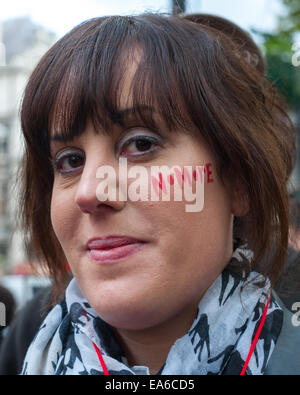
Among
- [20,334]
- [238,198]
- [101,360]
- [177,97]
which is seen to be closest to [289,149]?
[238,198]

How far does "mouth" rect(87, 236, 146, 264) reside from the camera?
1185mm

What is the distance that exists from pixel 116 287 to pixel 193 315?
30cm

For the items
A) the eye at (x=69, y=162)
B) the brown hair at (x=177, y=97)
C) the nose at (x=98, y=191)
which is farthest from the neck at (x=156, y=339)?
the eye at (x=69, y=162)

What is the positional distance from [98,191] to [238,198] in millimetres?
442

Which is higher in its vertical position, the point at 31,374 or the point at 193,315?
the point at 193,315

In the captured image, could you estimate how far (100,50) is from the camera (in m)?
1.28

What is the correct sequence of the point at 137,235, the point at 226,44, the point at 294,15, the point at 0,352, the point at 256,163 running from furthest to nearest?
the point at 294,15
the point at 0,352
the point at 226,44
the point at 256,163
the point at 137,235

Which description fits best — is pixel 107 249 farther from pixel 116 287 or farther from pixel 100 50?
pixel 100 50

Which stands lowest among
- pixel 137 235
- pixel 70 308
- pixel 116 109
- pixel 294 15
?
pixel 70 308

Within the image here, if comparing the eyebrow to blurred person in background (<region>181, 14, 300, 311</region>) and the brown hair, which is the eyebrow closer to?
the brown hair

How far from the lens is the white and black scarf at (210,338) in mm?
1253

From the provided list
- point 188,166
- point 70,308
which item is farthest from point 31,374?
point 188,166

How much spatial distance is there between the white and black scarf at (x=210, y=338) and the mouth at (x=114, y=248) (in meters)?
0.29

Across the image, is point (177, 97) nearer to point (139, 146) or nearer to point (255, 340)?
point (139, 146)
